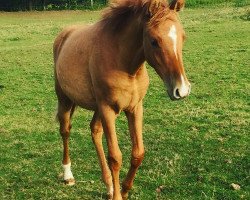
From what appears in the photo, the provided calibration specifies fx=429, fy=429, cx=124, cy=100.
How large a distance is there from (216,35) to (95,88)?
15.0 metres

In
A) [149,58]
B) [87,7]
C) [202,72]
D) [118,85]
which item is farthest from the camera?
[87,7]

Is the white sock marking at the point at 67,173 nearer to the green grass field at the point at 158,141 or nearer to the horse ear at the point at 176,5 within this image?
the green grass field at the point at 158,141

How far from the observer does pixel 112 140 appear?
14.8 ft

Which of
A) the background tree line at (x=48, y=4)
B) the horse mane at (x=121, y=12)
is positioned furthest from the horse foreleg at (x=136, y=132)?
the background tree line at (x=48, y=4)

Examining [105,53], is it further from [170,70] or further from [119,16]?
[170,70]

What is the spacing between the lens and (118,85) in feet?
14.0

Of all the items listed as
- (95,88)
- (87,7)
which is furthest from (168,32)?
(87,7)

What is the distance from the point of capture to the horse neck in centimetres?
417

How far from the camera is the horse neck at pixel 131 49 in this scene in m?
4.17

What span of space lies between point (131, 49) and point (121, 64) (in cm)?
18

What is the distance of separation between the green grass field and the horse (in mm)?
763

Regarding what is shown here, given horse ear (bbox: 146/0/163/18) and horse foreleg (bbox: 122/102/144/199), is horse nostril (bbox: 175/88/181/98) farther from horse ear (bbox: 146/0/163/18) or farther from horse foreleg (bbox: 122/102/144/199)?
horse foreleg (bbox: 122/102/144/199)

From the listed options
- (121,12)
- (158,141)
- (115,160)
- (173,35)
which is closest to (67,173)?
(115,160)

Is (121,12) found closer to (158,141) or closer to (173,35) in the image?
(173,35)
